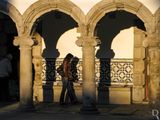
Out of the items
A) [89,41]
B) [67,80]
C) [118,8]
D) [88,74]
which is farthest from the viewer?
[67,80]

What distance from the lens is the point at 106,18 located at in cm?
2312

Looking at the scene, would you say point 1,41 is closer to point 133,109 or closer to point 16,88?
point 16,88

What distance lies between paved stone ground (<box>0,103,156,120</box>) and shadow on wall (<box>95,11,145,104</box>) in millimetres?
830

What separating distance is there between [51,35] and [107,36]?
1963 mm

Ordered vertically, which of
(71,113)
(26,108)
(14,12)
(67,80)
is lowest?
(71,113)

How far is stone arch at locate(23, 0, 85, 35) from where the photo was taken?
66.5 ft

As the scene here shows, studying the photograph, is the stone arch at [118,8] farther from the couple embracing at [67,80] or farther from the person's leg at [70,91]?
the person's leg at [70,91]

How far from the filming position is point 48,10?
67.7 feet

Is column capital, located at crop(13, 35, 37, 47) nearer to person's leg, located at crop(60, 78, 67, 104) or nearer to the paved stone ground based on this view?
the paved stone ground

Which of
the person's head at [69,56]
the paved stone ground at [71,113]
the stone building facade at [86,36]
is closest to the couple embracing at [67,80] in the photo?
the person's head at [69,56]

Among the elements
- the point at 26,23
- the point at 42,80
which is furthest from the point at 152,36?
the point at 42,80

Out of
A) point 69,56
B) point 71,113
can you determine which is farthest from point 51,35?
point 71,113

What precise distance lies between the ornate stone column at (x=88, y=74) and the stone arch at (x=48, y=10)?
61 centimetres

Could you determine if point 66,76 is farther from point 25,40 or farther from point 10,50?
point 10,50
